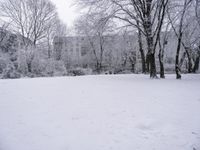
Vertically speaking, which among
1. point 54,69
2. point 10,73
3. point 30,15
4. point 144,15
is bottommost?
point 10,73


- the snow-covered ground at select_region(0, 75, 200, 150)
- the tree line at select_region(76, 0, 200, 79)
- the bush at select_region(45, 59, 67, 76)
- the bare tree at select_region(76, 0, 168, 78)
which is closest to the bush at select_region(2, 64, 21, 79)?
the bush at select_region(45, 59, 67, 76)

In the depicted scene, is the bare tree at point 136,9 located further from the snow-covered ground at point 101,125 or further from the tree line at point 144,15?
the snow-covered ground at point 101,125

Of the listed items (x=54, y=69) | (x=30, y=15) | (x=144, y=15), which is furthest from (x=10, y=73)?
(x=144, y=15)

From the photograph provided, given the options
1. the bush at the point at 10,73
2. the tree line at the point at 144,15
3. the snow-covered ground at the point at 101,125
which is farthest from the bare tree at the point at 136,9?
the bush at the point at 10,73

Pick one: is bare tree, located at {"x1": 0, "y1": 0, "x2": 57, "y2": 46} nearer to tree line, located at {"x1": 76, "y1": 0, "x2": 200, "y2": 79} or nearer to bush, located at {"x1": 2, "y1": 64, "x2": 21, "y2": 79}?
bush, located at {"x1": 2, "y1": 64, "x2": 21, "y2": 79}

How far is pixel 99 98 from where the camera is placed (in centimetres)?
592

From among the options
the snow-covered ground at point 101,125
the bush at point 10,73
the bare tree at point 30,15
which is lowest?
the snow-covered ground at point 101,125

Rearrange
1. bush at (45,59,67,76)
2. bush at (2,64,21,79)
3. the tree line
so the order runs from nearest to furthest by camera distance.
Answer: the tree line, bush at (2,64,21,79), bush at (45,59,67,76)

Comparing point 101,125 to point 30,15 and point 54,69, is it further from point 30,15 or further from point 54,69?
point 30,15

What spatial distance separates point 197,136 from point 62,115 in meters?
2.89

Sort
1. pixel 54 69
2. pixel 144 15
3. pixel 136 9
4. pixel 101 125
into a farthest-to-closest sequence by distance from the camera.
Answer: pixel 54 69 < pixel 136 9 < pixel 144 15 < pixel 101 125

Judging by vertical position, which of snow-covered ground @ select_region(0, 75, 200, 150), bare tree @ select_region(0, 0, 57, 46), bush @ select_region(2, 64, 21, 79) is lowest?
snow-covered ground @ select_region(0, 75, 200, 150)

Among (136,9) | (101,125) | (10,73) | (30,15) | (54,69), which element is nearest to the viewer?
(101,125)

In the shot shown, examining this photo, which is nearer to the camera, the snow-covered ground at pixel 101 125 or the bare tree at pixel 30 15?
the snow-covered ground at pixel 101 125
